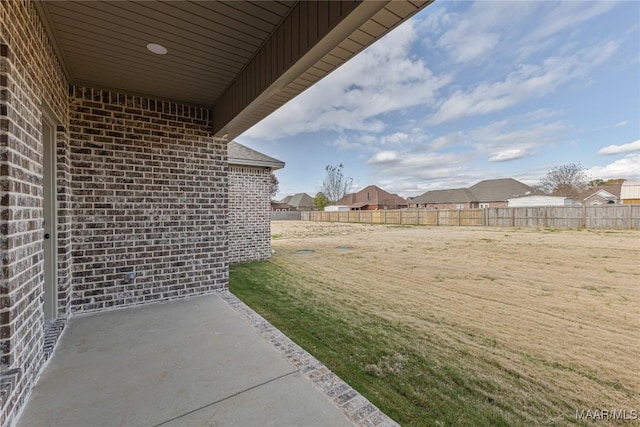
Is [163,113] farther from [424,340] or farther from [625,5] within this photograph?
[625,5]

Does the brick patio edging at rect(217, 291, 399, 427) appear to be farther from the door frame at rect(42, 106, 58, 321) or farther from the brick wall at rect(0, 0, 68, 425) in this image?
the door frame at rect(42, 106, 58, 321)

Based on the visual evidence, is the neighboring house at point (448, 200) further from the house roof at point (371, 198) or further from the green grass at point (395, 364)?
the green grass at point (395, 364)

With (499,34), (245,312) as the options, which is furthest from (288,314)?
(499,34)

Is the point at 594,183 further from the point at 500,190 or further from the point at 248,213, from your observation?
the point at 248,213

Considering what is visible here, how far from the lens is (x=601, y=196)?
3256 cm

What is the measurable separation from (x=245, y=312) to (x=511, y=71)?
1867cm

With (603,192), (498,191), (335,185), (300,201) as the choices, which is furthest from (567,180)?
(300,201)

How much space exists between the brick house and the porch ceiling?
1 cm

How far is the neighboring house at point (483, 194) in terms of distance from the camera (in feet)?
123

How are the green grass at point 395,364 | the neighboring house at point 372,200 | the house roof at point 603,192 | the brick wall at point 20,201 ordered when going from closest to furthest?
the brick wall at point 20,201 < the green grass at point 395,364 < the house roof at point 603,192 < the neighboring house at point 372,200

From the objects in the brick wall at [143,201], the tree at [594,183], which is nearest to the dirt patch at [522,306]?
the brick wall at [143,201]

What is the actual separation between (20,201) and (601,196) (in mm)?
47339

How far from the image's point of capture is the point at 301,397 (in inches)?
73.2

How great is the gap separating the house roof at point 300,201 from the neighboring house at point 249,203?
4895 centimetres
